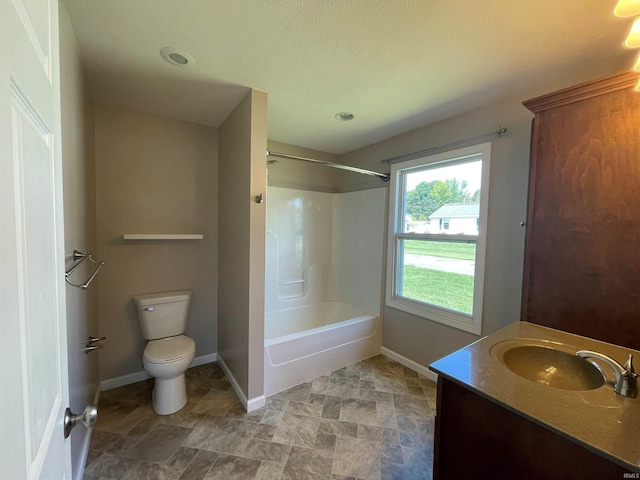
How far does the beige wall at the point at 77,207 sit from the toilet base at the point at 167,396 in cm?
40

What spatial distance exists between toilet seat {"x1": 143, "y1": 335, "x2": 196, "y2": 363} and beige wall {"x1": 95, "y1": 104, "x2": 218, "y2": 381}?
0.39 meters

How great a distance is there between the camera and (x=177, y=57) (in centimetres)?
157

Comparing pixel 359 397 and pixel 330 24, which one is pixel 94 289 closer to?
pixel 359 397

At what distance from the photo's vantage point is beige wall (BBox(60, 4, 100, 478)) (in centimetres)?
129

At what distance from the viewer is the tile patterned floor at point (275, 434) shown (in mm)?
1536

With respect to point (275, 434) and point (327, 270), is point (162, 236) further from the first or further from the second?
point (327, 270)

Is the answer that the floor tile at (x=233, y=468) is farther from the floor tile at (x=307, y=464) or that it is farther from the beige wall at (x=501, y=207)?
the beige wall at (x=501, y=207)

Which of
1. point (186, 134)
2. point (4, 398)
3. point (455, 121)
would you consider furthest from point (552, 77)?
point (186, 134)

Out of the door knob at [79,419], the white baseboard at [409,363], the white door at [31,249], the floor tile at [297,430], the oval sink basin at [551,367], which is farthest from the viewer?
the white baseboard at [409,363]

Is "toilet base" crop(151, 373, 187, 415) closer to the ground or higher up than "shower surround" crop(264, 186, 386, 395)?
closer to the ground

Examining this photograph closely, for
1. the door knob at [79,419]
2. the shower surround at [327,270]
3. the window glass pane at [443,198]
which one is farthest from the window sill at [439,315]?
the door knob at [79,419]

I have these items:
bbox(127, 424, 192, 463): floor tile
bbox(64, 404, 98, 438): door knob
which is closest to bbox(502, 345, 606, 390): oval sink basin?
bbox(64, 404, 98, 438): door knob

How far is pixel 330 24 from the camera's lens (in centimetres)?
131

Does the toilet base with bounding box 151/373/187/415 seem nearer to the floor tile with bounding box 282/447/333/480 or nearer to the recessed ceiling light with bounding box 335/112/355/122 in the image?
the floor tile with bounding box 282/447/333/480
